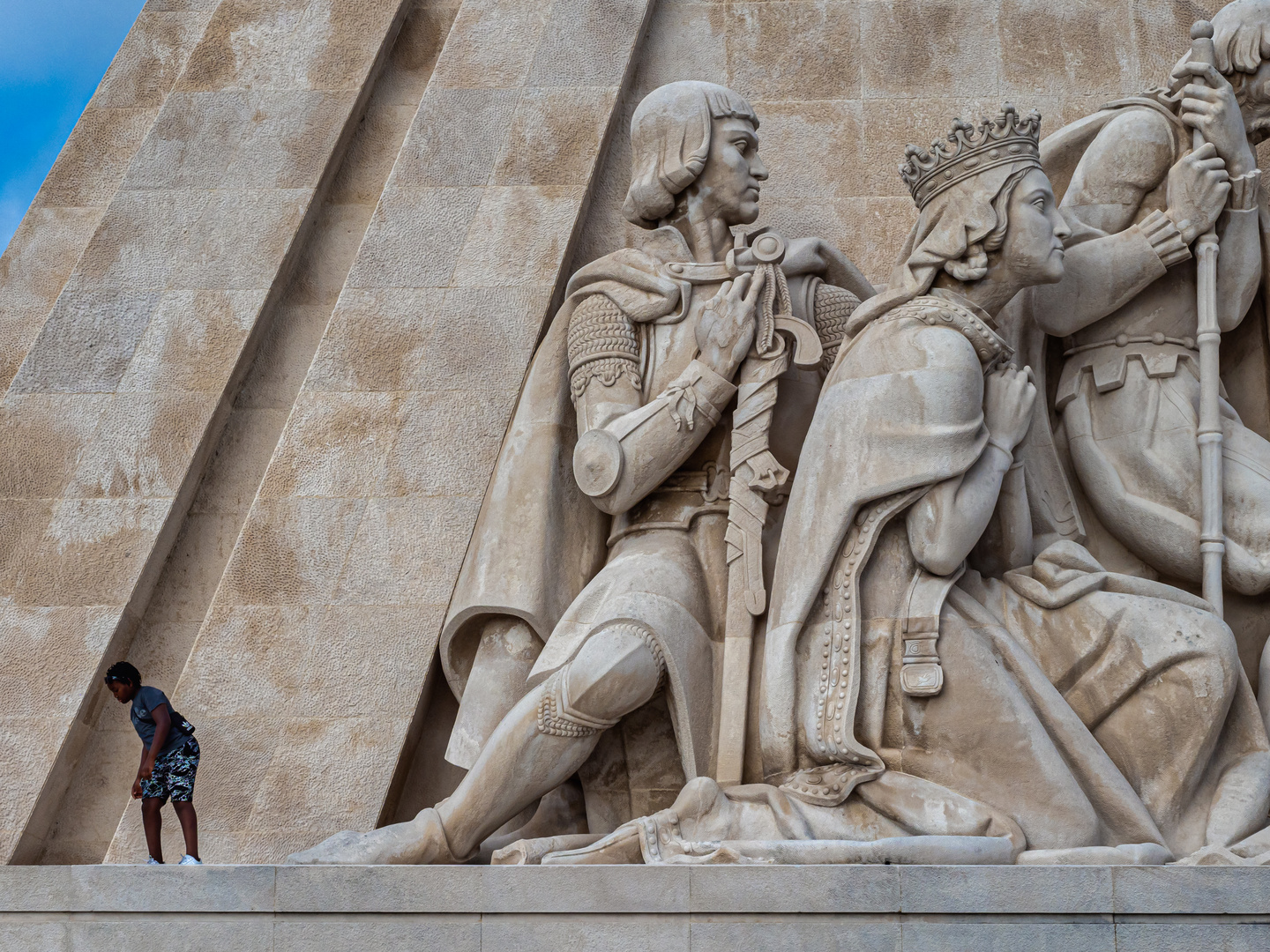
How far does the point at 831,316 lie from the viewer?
20.2 ft

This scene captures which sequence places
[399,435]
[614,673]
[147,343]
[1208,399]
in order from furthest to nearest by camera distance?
[147,343] → [399,435] → [1208,399] → [614,673]

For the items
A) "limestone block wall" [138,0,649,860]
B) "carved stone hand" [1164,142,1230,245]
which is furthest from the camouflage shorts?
"carved stone hand" [1164,142,1230,245]

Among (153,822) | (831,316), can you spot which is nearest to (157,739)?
(153,822)

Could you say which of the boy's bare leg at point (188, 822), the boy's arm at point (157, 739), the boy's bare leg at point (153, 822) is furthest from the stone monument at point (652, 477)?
the boy's arm at point (157, 739)

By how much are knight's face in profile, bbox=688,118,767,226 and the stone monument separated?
32 millimetres

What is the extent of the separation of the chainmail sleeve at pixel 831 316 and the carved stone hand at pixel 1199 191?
3.87ft

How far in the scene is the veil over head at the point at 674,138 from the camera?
6.13 metres

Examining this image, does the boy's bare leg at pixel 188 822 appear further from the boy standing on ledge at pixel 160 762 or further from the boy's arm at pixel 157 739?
the boy's arm at pixel 157 739

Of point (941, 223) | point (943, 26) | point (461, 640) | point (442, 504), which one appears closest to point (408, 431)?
point (442, 504)

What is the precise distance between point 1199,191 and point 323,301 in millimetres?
3527

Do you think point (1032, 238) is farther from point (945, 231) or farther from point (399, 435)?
point (399, 435)

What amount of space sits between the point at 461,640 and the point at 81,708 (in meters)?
1.43

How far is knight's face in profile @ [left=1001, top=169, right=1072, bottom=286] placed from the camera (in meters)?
5.58

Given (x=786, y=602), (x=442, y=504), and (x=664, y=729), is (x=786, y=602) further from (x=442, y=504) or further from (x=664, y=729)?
(x=442, y=504)
